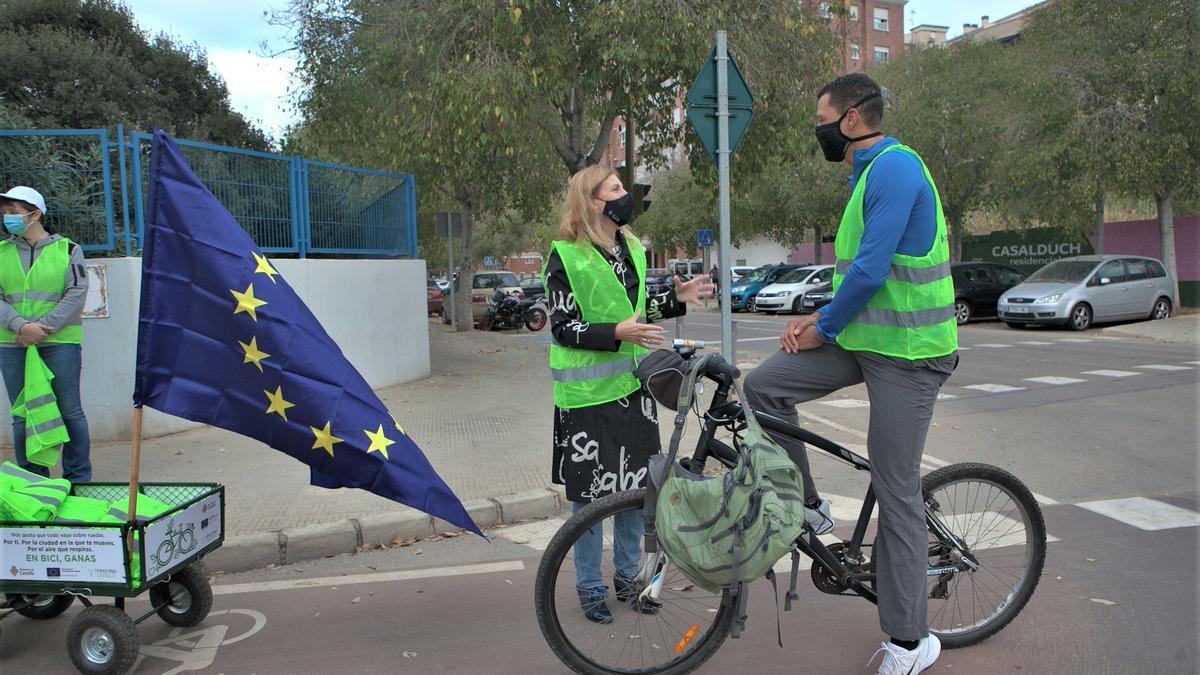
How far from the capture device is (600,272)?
3.33 metres

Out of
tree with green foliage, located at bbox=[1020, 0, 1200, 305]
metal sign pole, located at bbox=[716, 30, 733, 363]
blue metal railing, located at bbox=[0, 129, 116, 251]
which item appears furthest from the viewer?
tree with green foliage, located at bbox=[1020, 0, 1200, 305]

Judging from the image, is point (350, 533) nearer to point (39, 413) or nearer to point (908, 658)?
point (39, 413)

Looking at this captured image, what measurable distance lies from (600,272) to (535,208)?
19.5 meters

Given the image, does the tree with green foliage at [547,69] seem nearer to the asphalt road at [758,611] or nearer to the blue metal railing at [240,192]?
the blue metal railing at [240,192]

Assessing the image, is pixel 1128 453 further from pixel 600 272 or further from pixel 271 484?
pixel 271 484

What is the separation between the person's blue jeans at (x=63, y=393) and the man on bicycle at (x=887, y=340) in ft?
14.2

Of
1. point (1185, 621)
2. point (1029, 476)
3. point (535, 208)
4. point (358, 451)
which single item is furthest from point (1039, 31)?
point (358, 451)

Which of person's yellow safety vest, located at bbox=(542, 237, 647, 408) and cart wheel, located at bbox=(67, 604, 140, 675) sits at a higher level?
person's yellow safety vest, located at bbox=(542, 237, 647, 408)

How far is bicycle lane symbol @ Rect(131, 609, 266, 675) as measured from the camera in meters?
3.36

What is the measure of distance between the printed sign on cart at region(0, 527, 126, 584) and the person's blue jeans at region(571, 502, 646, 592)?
1.72 m

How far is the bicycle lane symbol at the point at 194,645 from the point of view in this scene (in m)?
3.36

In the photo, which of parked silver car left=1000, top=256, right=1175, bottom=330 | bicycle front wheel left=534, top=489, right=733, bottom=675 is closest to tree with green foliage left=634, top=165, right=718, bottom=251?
parked silver car left=1000, top=256, right=1175, bottom=330

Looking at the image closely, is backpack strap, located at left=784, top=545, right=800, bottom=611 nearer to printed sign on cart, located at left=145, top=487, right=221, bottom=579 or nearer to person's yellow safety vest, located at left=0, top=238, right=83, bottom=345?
printed sign on cart, located at left=145, top=487, right=221, bottom=579

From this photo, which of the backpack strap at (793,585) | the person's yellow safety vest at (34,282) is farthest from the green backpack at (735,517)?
the person's yellow safety vest at (34,282)
